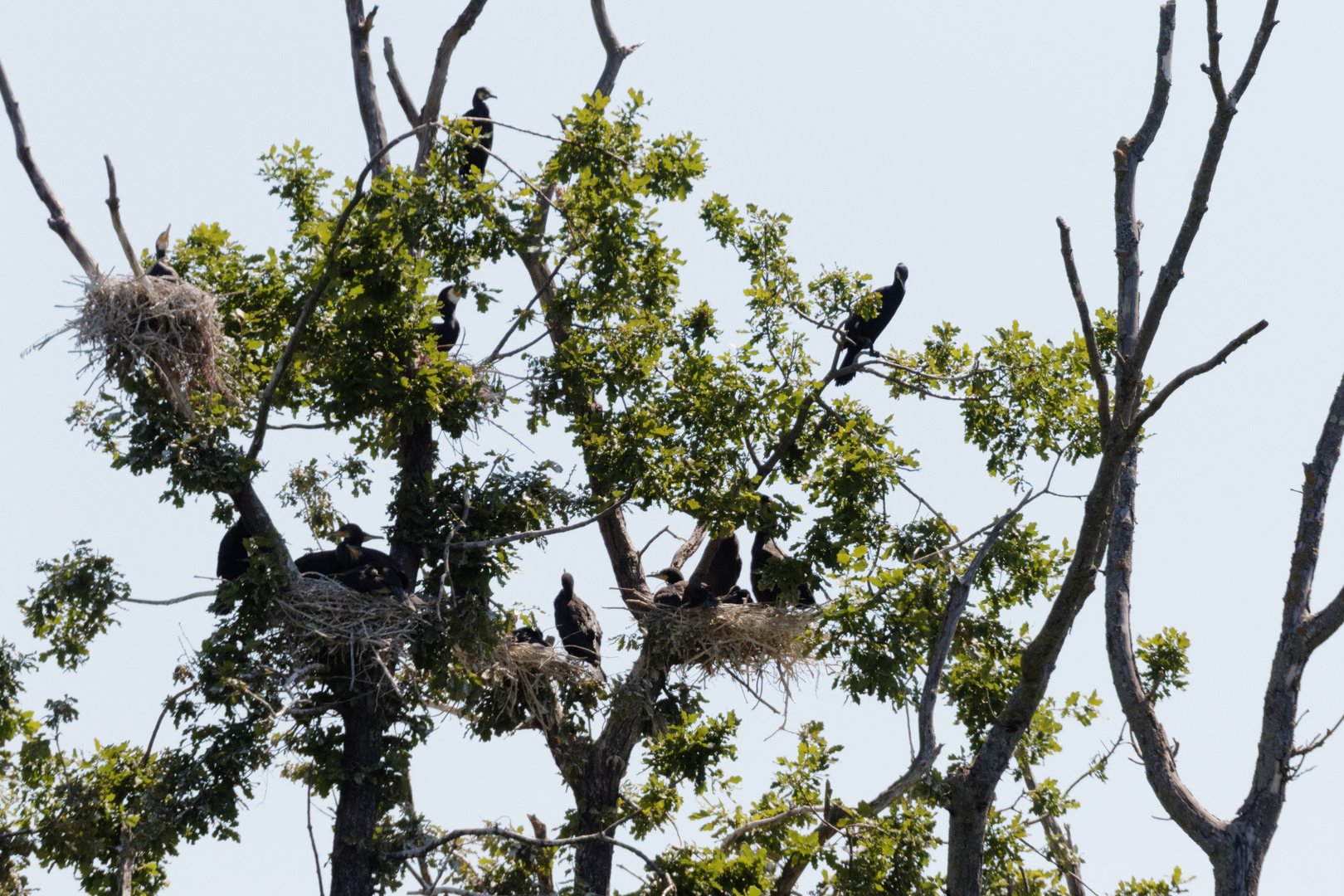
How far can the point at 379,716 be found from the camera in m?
9.78

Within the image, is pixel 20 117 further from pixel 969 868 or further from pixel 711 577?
pixel 969 868

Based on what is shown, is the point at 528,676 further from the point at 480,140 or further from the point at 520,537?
the point at 480,140

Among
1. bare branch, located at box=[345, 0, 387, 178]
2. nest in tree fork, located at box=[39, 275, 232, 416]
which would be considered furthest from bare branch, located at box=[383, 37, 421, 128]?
nest in tree fork, located at box=[39, 275, 232, 416]

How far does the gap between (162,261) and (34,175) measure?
4.30 ft

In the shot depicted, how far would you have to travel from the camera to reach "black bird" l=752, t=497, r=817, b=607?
35.0ft

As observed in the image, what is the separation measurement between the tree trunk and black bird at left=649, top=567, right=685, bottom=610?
281cm

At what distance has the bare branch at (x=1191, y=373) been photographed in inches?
216

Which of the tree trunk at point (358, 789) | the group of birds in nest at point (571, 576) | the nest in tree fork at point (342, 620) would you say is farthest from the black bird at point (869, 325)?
the tree trunk at point (358, 789)

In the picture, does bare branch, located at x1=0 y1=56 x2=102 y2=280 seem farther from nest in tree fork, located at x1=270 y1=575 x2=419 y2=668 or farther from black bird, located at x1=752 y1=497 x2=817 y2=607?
black bird, located at x1=752 y1=497 x2=817 y2=607

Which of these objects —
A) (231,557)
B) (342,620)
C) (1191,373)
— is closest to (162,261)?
(231,557)

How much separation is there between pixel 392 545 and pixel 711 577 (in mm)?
3389

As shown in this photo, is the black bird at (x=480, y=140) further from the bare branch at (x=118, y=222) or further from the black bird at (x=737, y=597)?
the black bird at (x=737, y=597)

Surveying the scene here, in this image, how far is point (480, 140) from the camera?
12.1m

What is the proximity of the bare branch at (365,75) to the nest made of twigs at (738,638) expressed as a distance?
5092 millimetres
